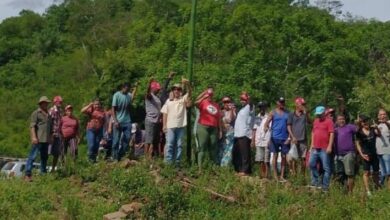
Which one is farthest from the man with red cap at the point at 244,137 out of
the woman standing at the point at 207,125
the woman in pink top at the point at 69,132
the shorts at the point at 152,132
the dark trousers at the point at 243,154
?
the woman in pink top at the point at 69,132

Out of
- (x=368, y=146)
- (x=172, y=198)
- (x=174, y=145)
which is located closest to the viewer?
(x=172, y=198)

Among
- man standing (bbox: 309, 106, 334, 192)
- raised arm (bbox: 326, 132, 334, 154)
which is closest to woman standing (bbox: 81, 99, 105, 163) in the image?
man standing (bbox: 309, 106, 334, 192)

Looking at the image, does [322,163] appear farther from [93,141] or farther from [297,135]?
[93,141]

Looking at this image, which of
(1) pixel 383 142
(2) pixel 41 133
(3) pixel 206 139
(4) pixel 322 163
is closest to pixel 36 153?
(2) pixel 41 133

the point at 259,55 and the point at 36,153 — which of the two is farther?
the point at 259,55

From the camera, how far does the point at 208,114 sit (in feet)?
54.3

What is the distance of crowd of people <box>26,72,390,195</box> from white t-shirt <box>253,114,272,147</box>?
0.07 ft

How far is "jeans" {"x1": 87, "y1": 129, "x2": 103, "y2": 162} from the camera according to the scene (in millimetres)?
17109

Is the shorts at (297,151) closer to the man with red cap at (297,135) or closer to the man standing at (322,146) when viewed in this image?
the man with red cap at (297,135)

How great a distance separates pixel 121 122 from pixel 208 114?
1812 mm

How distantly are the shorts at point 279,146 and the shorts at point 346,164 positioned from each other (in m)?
1.35

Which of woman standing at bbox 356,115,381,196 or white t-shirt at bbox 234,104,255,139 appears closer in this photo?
woman standing at bbox 356,115,381,196

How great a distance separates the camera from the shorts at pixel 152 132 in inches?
669

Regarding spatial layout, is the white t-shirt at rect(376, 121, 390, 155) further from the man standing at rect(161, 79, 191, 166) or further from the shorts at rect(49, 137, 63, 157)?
the shorts at rect(49, 137, 63, 157)
